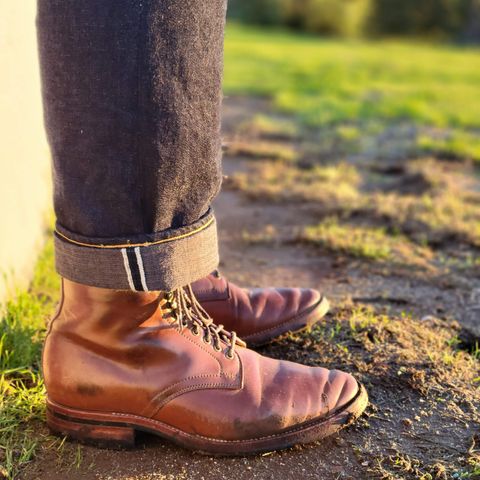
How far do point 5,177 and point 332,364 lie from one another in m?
1.14

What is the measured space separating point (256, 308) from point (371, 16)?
3227 cm

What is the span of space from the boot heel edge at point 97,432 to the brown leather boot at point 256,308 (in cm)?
48

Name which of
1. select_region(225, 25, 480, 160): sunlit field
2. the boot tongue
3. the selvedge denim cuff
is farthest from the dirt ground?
select_region(225, 25, 480, 160): sunlit field

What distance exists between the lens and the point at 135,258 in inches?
50.1

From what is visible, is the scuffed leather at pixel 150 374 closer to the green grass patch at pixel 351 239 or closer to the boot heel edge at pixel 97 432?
the boot heel edge at pixel 97 432

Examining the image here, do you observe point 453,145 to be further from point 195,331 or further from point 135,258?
point 135,258

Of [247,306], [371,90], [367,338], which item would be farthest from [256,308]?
[371,90]

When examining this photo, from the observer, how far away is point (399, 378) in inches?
68.9

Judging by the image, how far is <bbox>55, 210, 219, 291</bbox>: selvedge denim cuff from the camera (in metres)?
1.27

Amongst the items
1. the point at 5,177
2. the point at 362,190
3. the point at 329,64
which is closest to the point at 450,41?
the point at 329,64

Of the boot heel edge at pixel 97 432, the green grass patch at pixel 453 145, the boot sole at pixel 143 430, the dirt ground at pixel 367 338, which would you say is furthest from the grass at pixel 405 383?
the green grass patch at pixel 453 145

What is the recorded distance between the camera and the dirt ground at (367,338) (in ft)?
4.76

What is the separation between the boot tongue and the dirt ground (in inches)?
8.3

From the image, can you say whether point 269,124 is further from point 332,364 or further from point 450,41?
point 450,41
